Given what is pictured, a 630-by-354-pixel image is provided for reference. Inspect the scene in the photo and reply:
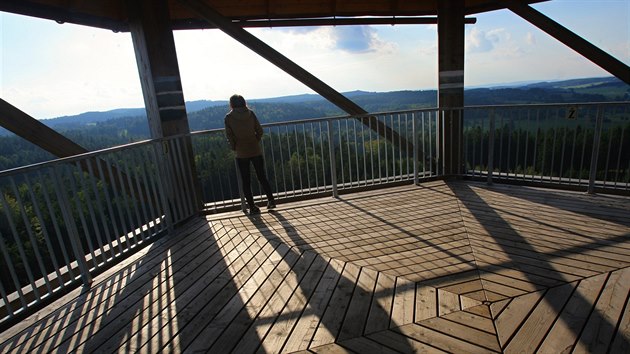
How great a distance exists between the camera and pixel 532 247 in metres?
3.17

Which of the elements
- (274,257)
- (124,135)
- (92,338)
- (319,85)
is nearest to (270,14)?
(319,85)

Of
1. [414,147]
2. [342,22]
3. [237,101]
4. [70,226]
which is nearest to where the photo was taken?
[70,226]

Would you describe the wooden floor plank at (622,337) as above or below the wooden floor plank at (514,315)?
below

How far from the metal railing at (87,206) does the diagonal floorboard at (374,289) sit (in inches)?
8.3

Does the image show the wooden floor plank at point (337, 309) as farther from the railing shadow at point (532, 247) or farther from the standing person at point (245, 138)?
the standing person at point (245, 138)

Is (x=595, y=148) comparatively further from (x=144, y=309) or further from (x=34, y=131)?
(x=34, y=131)

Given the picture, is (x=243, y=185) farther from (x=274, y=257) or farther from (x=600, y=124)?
(x=600, y=124)

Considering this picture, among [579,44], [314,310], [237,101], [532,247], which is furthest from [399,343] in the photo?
[579,44]

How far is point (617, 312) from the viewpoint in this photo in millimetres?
2186

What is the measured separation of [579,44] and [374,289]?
472 cm

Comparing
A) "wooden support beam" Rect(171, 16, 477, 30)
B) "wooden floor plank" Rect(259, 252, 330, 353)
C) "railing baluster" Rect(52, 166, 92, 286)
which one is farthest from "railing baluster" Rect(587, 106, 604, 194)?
"railing baluster" Rect(52, 166, 92, 286)

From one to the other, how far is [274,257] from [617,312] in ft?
8.88

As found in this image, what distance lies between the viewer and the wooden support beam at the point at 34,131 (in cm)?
342

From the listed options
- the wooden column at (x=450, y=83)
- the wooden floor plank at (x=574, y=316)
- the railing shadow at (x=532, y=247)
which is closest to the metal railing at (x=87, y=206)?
the wooden floor plank at (x=574, y=316)
